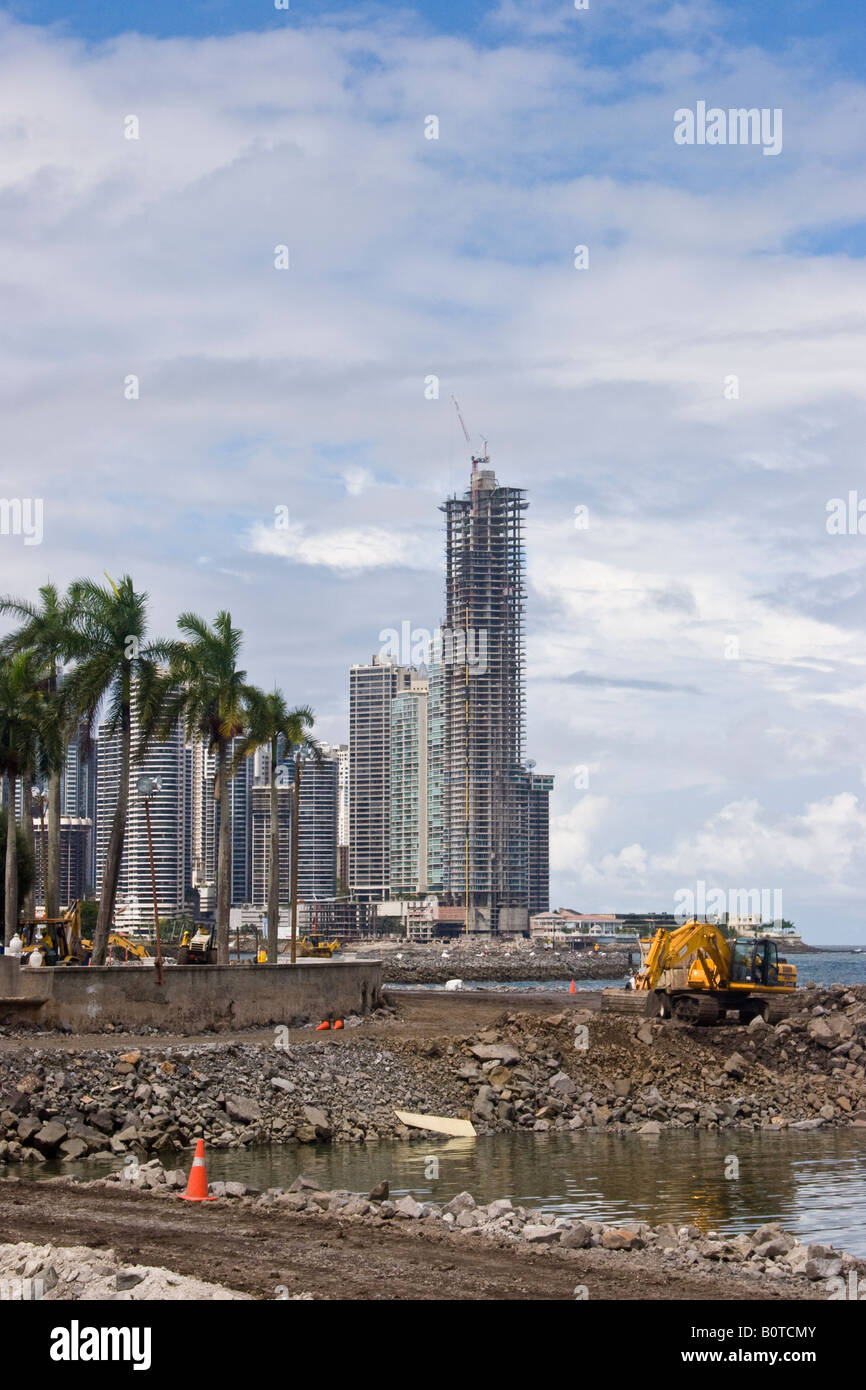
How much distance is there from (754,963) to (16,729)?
25.7 meters

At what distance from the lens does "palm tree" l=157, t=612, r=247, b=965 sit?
153 feet

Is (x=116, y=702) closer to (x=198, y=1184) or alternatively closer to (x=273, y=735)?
(x=273, y=735)

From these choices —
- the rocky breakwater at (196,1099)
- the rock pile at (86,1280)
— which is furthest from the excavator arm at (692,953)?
the rock pile at (86,1280)

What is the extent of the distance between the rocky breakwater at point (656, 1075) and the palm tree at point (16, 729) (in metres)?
18.7

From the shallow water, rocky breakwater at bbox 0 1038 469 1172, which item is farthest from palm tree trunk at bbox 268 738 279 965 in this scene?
the shallow water

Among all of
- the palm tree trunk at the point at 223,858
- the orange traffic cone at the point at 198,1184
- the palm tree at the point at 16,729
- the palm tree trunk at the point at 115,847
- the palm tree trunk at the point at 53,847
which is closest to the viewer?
the orange traffic cone at the point at 198,1184

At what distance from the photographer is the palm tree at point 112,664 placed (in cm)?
4241

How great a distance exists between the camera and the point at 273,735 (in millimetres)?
55562

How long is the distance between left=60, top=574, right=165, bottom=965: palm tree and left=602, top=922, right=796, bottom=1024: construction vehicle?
16916mm

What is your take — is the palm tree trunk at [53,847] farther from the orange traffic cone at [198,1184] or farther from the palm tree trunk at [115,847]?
the orange traffic cone at [198,1184]

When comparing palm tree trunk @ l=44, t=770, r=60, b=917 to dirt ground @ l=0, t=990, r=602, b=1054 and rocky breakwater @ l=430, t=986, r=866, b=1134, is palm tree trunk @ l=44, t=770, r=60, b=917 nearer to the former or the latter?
dirt ground @ l=0, t=990, r=602, b=1054

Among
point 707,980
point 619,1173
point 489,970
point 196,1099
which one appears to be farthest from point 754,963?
point 489,970

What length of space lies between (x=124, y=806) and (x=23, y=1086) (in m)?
17.1
